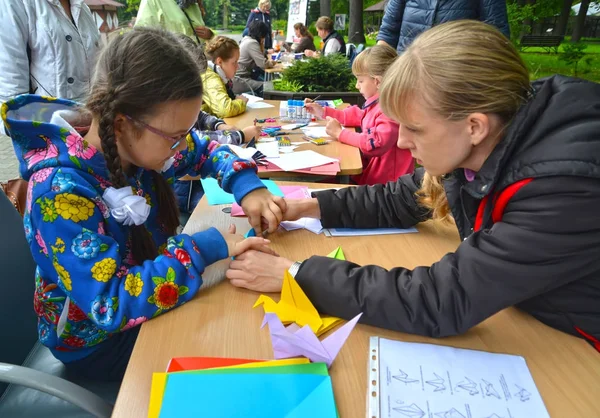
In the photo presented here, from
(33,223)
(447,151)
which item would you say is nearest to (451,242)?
(447,151)

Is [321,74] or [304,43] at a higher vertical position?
[304,43]

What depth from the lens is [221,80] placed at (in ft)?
11.1

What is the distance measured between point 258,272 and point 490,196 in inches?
22.9

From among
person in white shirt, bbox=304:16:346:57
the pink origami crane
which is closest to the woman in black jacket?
the pink origami crane

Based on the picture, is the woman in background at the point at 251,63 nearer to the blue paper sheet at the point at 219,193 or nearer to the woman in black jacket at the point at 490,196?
the blue paper sheet at the point at 219,193

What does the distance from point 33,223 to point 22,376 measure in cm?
33

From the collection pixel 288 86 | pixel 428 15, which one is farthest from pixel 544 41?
pixel 288 86

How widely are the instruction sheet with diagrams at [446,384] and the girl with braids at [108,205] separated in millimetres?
489

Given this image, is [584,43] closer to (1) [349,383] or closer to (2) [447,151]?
(2) [447,151]

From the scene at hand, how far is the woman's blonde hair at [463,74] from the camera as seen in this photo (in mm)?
916

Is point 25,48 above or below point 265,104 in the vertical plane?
above

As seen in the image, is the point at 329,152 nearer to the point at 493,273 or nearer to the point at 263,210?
the point at 263,210

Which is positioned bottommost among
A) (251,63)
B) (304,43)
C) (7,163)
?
(7,163)

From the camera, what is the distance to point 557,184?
81cm
